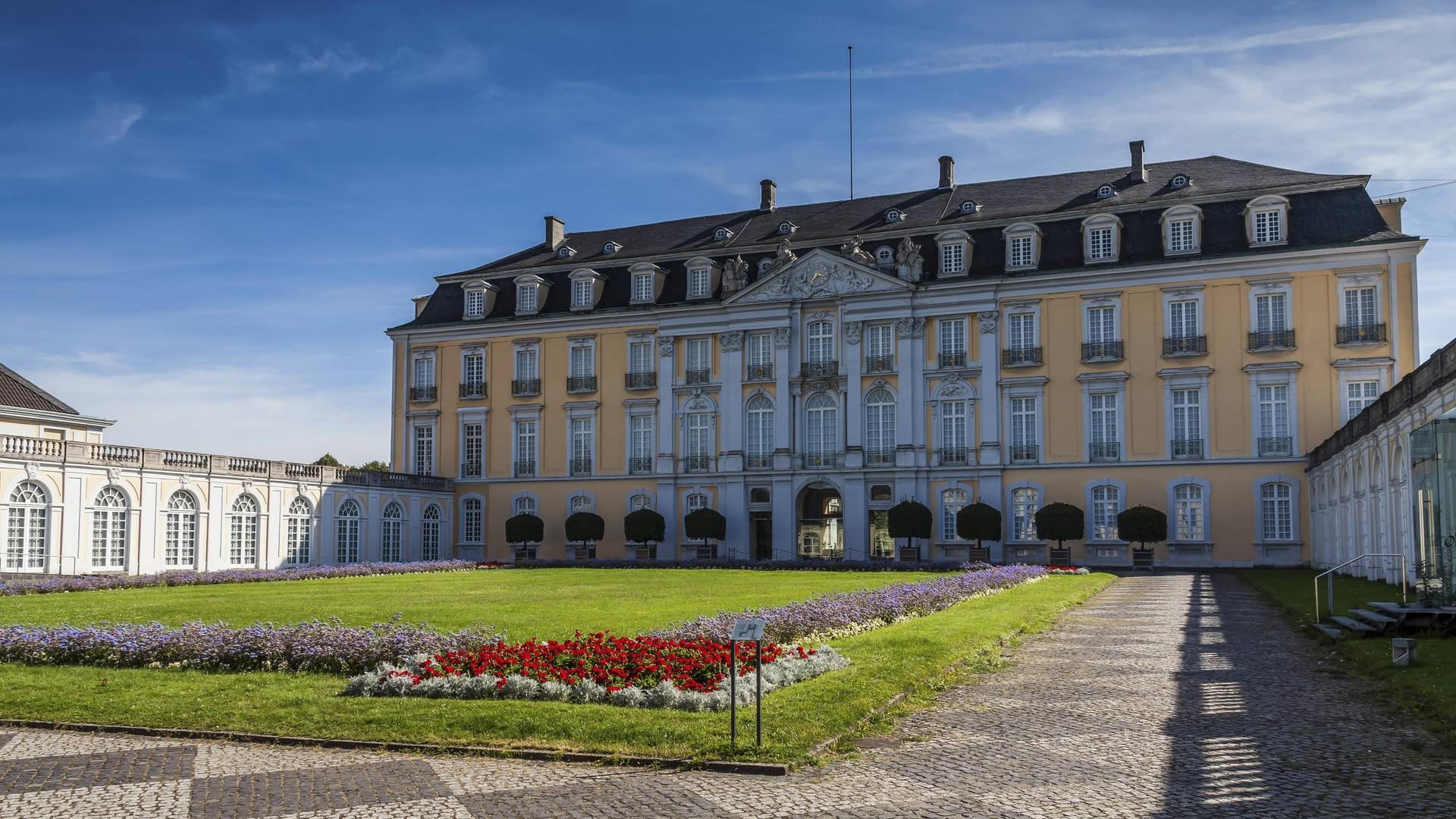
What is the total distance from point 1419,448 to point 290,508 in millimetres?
38897

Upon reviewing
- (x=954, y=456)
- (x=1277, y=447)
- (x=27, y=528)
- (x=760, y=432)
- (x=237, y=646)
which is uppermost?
(x=760, y=432)

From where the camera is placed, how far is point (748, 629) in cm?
988

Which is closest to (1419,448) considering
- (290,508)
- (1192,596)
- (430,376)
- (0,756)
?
(1192,596)

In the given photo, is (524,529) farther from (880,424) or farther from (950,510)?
(950,510)

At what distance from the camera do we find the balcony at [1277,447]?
144 feet

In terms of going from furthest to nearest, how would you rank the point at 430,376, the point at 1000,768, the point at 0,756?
the point at 430,376 → the point at 0,756 → the point at 1000,768

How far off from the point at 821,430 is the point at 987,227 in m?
10.2

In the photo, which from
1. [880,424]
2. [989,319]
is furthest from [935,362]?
[880,424]

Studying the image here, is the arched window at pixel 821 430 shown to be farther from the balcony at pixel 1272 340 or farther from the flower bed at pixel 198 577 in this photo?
the balcony at pixel 1272 340

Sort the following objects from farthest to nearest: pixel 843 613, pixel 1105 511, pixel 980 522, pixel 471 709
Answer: pixel 1105 511 < pixel 980 522 < pixel 843 613 < pixel 471 709

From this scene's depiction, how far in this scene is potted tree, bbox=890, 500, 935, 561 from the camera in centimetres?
4681

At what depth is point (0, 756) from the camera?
10508mm

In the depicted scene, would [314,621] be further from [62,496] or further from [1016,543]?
[1016,543]

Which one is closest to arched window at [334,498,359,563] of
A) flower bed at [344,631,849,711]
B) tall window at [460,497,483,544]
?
tall window at [460,497,483,544]
